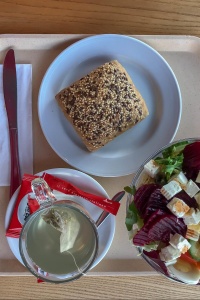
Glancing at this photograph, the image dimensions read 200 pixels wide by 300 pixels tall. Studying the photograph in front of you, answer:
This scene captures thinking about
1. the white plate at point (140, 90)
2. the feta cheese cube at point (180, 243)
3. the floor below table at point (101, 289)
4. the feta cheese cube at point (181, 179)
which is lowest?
the floor below table at point (101, 289)

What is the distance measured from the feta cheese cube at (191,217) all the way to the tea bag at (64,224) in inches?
9.0

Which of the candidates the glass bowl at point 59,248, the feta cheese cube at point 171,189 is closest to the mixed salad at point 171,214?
the feta cheese cube at point 171,189

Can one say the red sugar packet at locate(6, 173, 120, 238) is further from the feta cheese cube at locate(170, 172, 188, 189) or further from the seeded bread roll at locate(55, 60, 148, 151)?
the feta cheese cube at locate(170, 172, 188, 189)

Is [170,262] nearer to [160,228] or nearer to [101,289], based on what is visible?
[160,228]

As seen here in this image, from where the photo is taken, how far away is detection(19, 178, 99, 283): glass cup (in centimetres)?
79

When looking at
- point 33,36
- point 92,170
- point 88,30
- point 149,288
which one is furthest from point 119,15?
point 149,288

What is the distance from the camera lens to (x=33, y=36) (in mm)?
899

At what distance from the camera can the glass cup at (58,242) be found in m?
0.79

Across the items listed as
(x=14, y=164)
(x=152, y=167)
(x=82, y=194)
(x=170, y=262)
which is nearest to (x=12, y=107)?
(x=14, y=164)

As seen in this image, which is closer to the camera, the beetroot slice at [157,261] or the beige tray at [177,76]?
the beetroot slice at [157,261]

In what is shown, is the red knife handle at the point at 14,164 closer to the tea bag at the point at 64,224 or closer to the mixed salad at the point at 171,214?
the tea bag at the point at 64,224

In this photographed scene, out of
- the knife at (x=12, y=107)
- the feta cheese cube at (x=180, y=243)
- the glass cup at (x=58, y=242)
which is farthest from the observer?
the knife at (x=12, y=107)

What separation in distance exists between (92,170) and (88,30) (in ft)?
0.95

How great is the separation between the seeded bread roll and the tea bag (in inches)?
6.2
